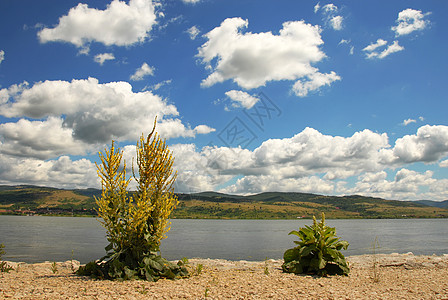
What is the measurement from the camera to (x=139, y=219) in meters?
11.4

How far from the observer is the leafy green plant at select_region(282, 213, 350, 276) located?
11664 millimetres

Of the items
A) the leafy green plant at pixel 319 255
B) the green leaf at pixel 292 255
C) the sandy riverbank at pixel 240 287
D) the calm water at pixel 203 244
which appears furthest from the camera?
the calm water at pixel 203 244

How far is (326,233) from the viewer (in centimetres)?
1214

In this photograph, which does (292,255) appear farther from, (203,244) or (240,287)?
(203,244)

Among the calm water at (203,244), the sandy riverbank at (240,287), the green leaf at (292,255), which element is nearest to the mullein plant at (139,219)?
the sandy riverbank at (240,287)

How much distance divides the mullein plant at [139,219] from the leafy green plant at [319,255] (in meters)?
4.45

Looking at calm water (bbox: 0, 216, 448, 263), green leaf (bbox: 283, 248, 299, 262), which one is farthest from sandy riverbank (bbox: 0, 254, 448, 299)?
calm water (bbox: 0, 216, 448, 263)

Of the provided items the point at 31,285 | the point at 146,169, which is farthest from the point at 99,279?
the point at 146,169

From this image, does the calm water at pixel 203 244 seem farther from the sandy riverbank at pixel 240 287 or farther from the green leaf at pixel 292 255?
the sandy riverbank at pixel 240 287

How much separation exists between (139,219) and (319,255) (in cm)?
676

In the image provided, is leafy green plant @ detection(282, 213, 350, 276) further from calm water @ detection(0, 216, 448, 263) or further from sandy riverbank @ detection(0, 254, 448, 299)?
calm water @ detection(0, 216, 448, 263)

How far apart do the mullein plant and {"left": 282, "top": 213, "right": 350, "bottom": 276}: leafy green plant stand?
4.45 meters

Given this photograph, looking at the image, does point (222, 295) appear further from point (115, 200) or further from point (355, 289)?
point (115, 200)

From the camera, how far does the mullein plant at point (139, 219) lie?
433 inches
